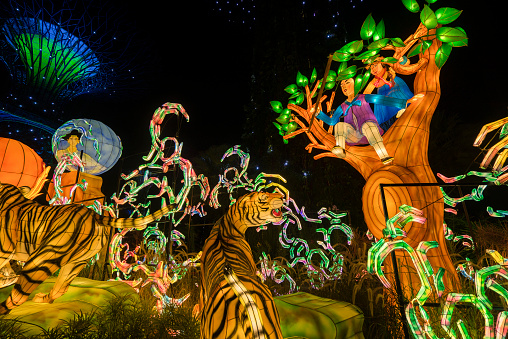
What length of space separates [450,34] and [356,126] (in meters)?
1.33

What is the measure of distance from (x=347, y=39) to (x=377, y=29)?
15.2ft

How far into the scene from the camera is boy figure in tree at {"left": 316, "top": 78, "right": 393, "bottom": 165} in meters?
3.43

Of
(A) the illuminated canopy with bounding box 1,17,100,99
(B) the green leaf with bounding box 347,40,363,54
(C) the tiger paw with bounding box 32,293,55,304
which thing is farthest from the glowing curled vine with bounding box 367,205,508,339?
(A) the illuminated canopy with bounding box 1,17,100,99

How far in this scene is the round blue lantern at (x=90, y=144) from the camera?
5.83m

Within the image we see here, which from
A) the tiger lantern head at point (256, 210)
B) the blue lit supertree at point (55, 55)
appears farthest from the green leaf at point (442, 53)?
the blue lit supertree at point (55, 55)

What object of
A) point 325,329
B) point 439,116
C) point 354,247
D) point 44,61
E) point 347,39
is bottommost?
point 325,329

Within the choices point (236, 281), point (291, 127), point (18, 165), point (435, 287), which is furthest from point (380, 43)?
point (18, 165)

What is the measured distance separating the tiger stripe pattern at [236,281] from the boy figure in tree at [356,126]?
5.19 ft

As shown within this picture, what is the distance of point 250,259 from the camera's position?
7.67ft

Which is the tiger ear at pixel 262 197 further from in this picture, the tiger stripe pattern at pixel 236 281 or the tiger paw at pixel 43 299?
the tiger paw at pixel 43 299

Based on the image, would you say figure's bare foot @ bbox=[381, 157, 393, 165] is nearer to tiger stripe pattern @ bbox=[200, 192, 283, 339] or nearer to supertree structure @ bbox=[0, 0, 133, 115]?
tiger stripe pattern @ bbox=[200, 192, 283, 339]

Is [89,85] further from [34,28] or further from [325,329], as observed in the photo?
[325,329]

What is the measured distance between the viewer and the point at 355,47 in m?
3.36

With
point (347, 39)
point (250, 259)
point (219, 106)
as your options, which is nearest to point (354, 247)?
point (250, 259)
